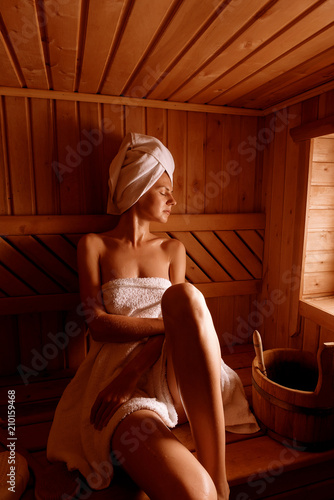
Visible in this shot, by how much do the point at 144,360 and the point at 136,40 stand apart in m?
1.30

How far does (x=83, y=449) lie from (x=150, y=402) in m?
0.31

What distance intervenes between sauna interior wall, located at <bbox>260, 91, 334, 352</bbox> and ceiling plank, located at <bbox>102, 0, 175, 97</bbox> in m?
0.96

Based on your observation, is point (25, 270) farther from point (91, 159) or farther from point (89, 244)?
point (91, 159)

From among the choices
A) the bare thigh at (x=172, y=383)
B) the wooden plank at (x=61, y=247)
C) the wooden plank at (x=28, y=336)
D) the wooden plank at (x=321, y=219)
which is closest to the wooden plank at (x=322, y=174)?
the wooden plank at (x=321, y=219)

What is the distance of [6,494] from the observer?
1096 millimetres

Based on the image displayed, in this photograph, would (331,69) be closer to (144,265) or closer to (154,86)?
(154,86)

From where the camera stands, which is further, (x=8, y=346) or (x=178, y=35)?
(x=8, y=346)

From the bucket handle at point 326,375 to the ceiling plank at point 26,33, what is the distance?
1.69 m

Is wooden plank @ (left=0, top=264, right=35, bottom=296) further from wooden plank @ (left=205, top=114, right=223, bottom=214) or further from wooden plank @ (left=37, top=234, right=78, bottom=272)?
wooden plank @ (left=205, top=114, right=223, bottom=214)

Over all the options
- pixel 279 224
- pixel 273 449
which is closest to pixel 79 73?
pixel 279 224

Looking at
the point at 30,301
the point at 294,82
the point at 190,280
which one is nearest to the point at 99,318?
the point at 30,301

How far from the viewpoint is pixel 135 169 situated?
1675 mm

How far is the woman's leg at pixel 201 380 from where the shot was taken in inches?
43.8

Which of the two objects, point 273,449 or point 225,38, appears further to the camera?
point 273,449
